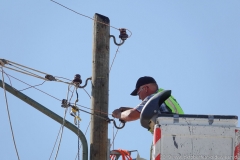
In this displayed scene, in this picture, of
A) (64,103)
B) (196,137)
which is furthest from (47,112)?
(196,137)

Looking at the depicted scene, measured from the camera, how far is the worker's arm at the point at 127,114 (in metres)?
8.91

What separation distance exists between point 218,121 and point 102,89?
10.2 feet

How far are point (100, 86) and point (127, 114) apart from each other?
912 millimetres

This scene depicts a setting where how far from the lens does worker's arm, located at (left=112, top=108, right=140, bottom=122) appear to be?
29.2 feet

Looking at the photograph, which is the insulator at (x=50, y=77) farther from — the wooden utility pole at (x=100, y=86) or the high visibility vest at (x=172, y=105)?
the high visibility vest at (x=172, y=105)

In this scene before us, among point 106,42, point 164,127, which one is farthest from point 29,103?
point 164,127

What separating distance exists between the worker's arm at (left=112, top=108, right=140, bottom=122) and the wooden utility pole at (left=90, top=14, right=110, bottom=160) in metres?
0.25

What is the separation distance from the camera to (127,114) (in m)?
9.05

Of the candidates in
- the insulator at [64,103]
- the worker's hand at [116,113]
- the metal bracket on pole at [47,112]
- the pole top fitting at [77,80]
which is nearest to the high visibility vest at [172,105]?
the worker's hand at [116,113]

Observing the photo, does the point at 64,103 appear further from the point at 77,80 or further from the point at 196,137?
the point at 196,137

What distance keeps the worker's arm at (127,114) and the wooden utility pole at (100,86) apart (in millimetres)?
249

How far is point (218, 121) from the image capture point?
6.95 meters

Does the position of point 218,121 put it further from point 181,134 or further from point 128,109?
point 128,109

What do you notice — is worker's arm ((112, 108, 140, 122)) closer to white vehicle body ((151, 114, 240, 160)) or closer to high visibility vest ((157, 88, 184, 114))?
high visibility vest ((157, 88, 184, 114))
